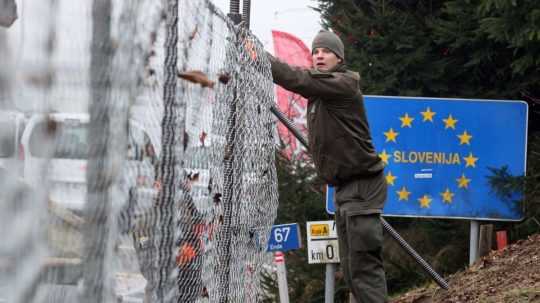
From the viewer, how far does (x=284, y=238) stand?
7980 millimetres

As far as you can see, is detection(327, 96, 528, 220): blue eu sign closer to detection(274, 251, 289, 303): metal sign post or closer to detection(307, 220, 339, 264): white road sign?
detection(307, 220, 339, 264): white road sign

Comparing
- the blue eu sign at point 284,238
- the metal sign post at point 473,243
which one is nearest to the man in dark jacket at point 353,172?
the blue eu sign at point 284,238

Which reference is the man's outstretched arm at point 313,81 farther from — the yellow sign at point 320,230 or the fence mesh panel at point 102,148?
the yellow sign at point 320,230

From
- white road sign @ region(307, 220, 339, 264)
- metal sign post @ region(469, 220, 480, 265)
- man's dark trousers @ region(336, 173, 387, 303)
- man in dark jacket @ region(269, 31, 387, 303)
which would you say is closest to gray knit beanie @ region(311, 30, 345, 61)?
man in dark jacket @ region(269, 31, 387, 303)

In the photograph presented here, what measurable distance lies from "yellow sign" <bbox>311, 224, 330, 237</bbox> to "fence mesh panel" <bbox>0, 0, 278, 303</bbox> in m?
3.95

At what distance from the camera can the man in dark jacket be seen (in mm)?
5895

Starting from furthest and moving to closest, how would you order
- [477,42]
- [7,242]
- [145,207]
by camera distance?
[477,42], [145,207], [7,242]

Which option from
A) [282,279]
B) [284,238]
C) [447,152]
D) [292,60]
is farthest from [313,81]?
[292,60]

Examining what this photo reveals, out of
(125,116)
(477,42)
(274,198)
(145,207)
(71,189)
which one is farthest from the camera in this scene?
(477,42)

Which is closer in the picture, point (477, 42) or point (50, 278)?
point (50, 278)

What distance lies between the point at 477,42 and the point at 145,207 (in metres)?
6.64

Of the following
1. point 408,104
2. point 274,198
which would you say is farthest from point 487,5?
point 274,198

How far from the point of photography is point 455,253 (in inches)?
367

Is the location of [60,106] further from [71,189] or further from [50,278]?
[50,278]
